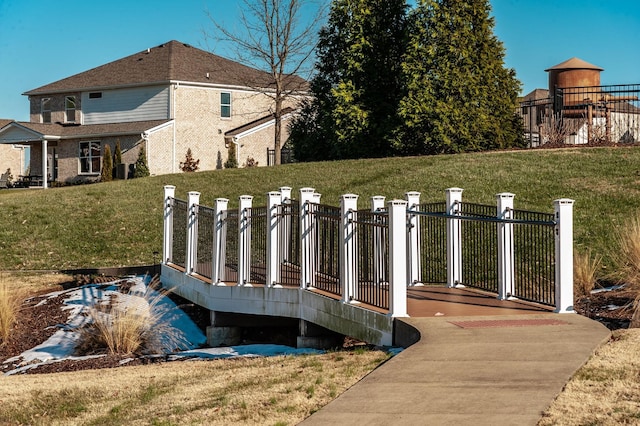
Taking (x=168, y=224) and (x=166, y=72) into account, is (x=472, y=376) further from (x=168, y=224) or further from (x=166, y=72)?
(x=166, y=72)

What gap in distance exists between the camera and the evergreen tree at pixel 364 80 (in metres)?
32.8

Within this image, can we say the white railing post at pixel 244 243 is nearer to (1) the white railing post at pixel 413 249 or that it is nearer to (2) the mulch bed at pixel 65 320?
(2) the mulch bed at pixel 65 320

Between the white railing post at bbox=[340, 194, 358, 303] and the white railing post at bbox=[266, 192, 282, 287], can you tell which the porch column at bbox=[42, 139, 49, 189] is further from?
the white railing post at bbox=[340, 194, 358, 303]

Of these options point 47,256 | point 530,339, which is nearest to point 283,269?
point 530,339

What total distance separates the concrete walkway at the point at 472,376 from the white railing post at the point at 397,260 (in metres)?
0.23

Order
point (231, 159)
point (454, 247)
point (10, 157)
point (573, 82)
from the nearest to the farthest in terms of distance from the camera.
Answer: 1. point (454, 247)
2. point (573, 82)
3. point (231, 159)
4. point (10, 157)

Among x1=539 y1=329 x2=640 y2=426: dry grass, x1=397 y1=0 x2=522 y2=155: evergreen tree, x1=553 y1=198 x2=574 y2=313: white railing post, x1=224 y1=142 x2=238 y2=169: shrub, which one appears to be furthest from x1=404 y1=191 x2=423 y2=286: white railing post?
x1=224 y1=142 x2=238 y2=169: shrub

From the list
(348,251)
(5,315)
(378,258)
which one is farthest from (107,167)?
(348,251)

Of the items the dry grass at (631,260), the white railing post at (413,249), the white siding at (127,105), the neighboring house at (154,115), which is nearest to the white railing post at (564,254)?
the dry grass at (631,260)

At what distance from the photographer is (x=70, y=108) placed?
51.5 meters

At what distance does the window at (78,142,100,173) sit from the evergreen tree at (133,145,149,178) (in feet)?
15.9

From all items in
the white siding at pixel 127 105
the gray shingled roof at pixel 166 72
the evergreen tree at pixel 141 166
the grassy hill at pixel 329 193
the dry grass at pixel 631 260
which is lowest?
the dry grass at pixel 631 260

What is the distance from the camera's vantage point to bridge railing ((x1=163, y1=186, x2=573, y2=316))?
34.5 ft

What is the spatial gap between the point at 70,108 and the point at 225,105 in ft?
30.3
